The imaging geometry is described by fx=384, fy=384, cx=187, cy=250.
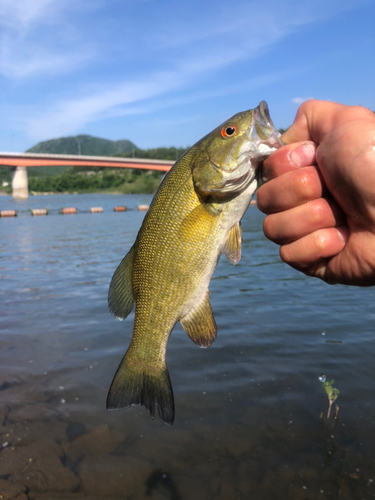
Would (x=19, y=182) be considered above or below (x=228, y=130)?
above

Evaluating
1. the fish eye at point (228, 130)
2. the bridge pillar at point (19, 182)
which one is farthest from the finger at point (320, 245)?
the bridge pillar at point (19, 182)

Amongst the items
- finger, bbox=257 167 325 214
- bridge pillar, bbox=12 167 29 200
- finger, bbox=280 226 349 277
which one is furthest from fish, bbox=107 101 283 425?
bridge pillar, bbox=12 167 29 200

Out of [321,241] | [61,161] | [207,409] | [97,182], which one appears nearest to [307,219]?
[321,241]

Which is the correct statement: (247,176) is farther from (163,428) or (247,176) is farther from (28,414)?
(28,414)

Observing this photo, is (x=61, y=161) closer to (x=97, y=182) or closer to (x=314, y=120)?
(x=97, y=182)

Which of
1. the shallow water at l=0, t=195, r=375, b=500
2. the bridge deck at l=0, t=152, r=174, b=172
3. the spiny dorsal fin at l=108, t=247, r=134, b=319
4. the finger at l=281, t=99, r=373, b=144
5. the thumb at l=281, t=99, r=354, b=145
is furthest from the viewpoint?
the bridge deck at l=0, t=152, r=174, b=172

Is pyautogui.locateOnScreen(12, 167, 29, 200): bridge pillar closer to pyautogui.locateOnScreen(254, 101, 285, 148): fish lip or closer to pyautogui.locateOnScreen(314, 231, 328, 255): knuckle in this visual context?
pyautogui.locateOnScreen(254, 101, 285, 148): fish lip

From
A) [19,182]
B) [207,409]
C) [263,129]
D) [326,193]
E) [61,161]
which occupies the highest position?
[61,161]
